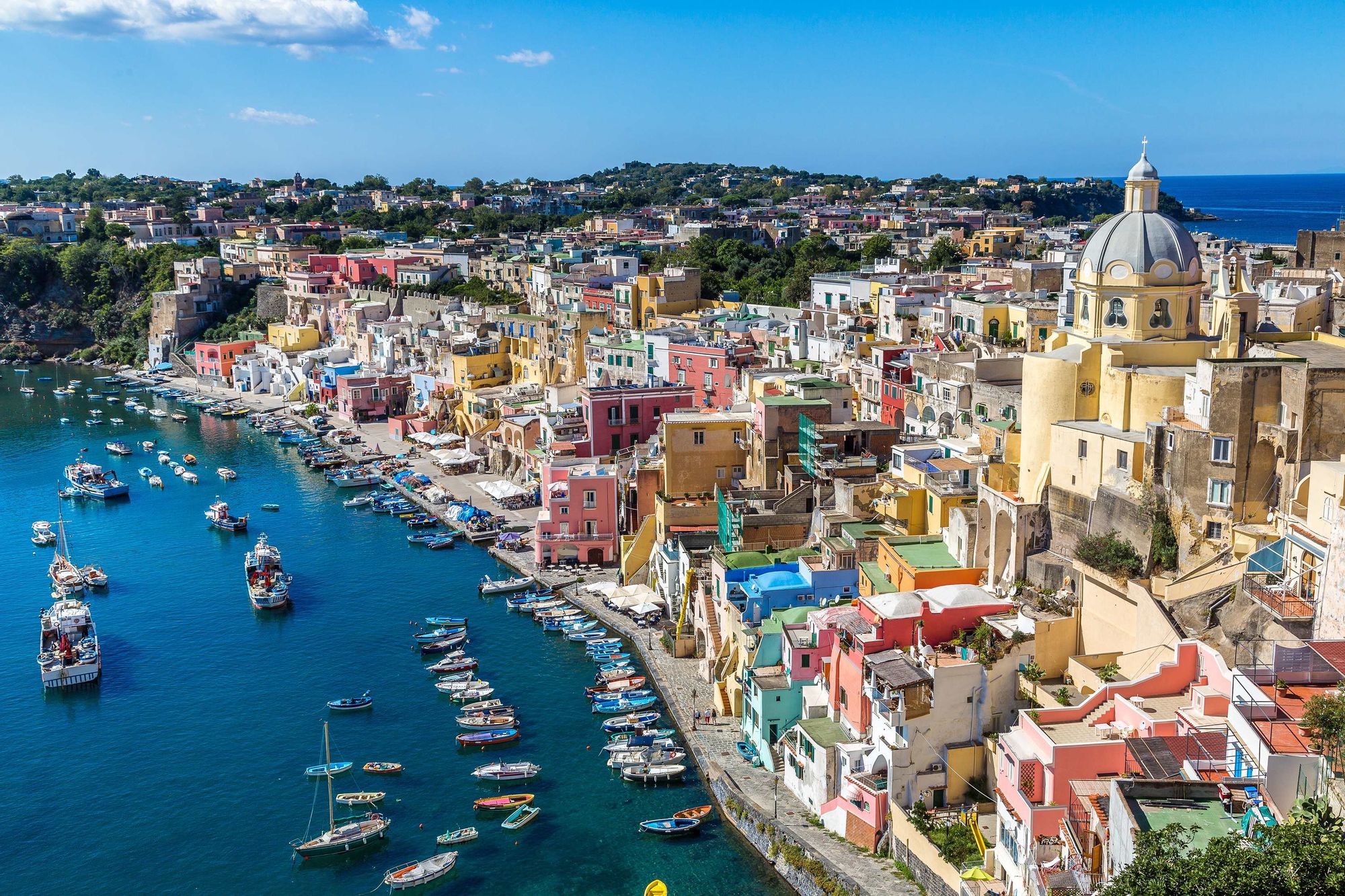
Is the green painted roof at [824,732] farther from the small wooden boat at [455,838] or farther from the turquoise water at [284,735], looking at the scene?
the small wooden boat at [455,838]

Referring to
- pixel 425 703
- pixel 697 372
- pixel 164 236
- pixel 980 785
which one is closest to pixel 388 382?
pixel 697 372

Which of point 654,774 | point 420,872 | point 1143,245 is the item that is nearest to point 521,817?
point 420,872

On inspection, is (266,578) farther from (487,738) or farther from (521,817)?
(521,817)

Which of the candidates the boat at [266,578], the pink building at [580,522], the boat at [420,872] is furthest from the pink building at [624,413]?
the boat at [420,872]

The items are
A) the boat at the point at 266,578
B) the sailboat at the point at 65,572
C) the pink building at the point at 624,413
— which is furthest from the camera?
the pink building at the point at 624,413

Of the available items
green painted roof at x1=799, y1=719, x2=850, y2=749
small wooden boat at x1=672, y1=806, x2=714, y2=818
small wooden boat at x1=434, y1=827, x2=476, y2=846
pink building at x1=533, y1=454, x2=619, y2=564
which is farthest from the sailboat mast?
pink building at x1=533, y1=454, x2=619, y2=564
